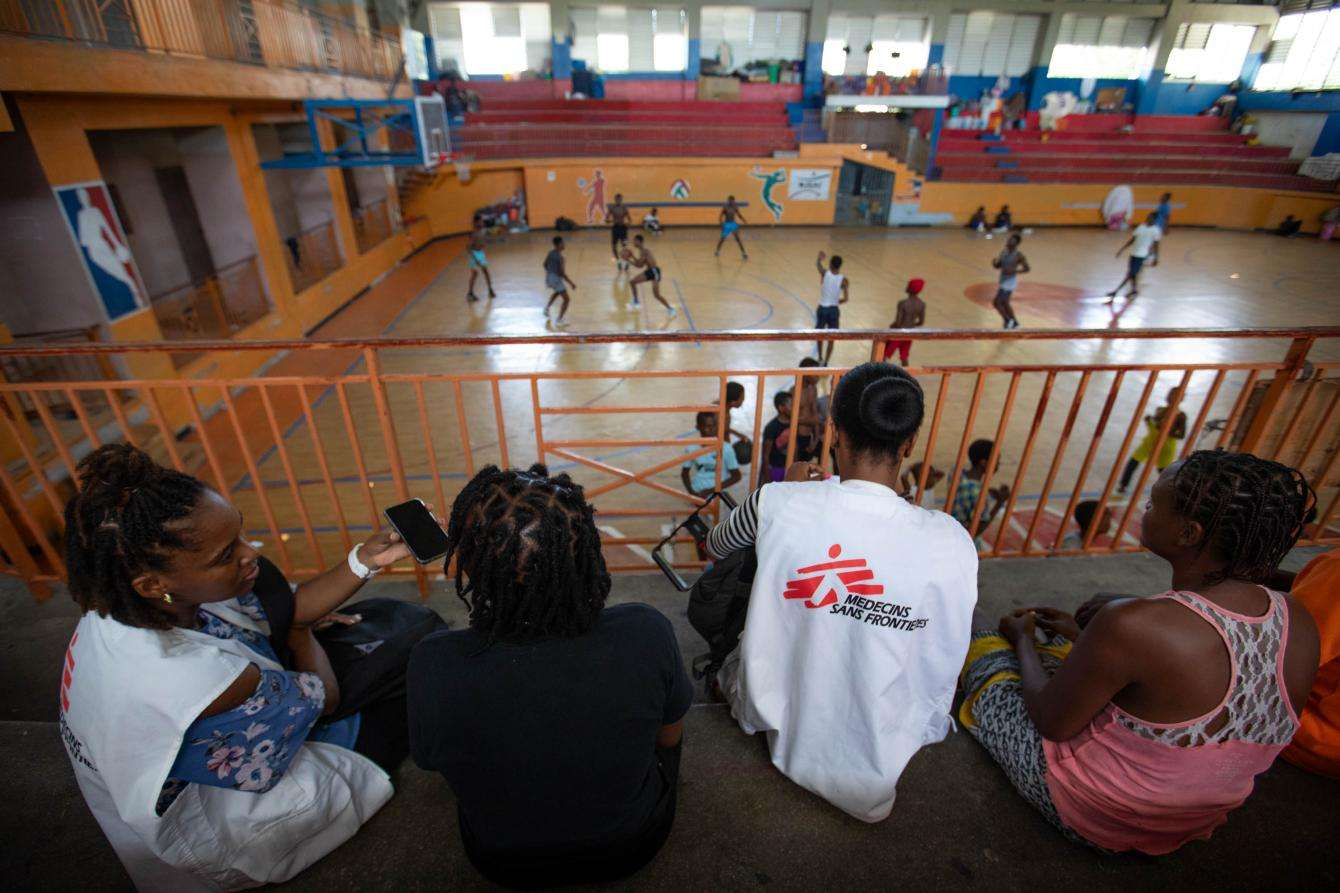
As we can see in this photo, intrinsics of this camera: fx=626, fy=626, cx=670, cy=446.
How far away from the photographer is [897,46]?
25.0m

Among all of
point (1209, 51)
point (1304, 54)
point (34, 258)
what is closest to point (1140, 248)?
point (34, 258)

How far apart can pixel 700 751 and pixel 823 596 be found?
0.91m

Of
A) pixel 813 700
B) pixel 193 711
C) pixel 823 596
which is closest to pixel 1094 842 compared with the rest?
pixel 813 700

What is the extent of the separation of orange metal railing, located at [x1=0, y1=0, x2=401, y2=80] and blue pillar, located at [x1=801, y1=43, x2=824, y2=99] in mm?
16968

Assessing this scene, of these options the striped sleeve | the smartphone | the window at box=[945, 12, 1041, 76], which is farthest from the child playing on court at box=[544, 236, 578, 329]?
the window at box=[945, 12, 1041, 76]

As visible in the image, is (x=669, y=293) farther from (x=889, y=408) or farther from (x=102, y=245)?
(x=889, y=408)

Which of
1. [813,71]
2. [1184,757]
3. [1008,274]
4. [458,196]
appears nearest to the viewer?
[1184,757]

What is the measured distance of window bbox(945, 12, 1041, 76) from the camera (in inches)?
970

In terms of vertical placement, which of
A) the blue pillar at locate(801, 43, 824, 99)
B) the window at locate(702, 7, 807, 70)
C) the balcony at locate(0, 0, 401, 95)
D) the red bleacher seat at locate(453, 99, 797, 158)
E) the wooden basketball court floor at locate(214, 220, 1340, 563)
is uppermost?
the window at locate(702, 7, 807, 70)

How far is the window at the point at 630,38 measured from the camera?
24078 millimetres

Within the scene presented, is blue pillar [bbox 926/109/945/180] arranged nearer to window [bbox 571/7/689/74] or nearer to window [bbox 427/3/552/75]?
window [bbox 571/7/689/74]

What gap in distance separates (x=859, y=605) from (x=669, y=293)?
38.1 ft

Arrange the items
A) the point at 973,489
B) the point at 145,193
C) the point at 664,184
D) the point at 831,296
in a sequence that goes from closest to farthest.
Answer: the point at 973,489, the point at 145,193, the point at 831,296, the point at 664,184

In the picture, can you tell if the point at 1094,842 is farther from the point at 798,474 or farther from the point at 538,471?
the point at 538,471
